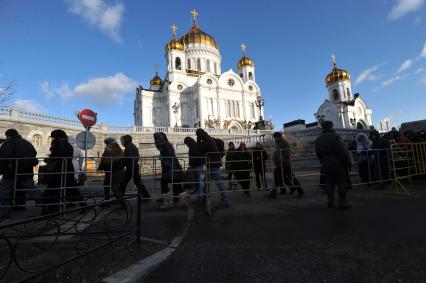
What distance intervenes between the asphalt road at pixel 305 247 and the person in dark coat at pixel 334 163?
1.51ft

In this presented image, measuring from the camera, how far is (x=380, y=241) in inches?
124

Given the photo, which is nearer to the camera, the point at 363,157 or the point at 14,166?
the point at 14,166

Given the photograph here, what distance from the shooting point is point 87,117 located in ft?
30.2

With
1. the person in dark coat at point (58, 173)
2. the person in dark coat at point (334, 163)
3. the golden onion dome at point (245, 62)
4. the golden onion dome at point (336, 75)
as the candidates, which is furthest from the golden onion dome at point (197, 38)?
the person in dark coat at point (334, 163)

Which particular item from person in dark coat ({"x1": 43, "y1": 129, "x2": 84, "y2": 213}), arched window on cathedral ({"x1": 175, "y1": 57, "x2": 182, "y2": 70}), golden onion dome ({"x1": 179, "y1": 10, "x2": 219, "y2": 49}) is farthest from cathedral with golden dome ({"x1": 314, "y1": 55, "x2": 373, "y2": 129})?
person in dark coat ({"x1": 43, "y1": 129, "x2": 84, "y2": 213})

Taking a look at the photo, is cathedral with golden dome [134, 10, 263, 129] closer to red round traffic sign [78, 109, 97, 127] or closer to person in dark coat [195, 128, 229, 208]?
red round traffic sign [78, 109, 97, 127]

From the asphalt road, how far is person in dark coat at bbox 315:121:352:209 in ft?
1.51

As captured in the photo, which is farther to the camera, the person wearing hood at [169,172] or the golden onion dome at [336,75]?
the golden onion dome at [336,75]

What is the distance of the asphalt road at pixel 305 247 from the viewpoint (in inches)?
92.4

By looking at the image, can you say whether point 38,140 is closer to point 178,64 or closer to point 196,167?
point 196,167

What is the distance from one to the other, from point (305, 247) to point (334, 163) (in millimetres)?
2791

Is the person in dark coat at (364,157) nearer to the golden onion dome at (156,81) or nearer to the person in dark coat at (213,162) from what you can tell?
the person in dark coat at (213,162)

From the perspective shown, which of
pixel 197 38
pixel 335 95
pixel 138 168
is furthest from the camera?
pixel 335 95

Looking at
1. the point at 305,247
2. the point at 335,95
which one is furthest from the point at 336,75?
the point at 305,247
